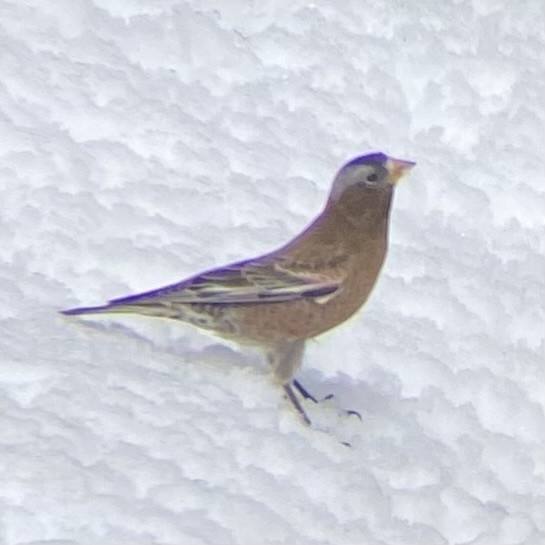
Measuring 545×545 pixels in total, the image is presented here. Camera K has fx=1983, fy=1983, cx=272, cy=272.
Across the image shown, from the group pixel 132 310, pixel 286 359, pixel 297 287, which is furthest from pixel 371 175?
pixel 132 310

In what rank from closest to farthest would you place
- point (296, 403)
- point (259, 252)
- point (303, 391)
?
point (296, 403) < point (303, 391) < point (259, 252)

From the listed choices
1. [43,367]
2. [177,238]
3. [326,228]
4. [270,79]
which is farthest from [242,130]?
[43,367]

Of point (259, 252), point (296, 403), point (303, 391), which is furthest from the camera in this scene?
point (259, 252)

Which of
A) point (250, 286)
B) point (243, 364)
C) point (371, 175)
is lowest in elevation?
point (243, 364)

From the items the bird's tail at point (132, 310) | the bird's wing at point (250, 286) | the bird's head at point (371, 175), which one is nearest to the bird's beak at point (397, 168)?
the bird's head at point (371, 175)

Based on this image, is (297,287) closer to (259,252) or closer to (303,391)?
(303,391)

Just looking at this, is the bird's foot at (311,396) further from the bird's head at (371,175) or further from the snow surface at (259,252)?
the bird's head at (371,175)

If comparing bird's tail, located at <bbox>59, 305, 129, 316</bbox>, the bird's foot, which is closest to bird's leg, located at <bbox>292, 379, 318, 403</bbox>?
the bird's foot

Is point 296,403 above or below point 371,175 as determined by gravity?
below
